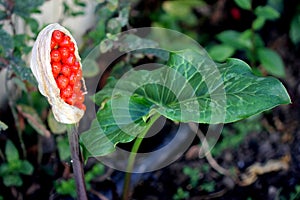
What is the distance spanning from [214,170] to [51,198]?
596 mm

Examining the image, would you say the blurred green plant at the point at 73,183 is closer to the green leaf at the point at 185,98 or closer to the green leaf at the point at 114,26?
the green leaf at the point at 185,98

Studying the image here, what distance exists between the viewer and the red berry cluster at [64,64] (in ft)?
3.65

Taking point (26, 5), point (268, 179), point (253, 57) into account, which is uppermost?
point (26, 5)

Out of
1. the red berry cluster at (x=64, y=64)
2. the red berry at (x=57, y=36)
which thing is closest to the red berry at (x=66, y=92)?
the red berry cluster at (x=64, y=64)

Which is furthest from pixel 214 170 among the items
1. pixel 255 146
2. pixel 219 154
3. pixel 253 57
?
pixel 253 57

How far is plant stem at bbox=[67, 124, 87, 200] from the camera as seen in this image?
49.4 inches

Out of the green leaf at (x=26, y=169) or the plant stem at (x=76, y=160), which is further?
the green leaf at (x=26, y=169)

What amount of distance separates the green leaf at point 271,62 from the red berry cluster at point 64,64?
1.17 metres

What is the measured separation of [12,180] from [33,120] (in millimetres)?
206

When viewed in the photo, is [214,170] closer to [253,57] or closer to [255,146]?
[255,146]

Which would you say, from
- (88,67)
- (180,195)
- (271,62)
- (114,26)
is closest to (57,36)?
(114,26)

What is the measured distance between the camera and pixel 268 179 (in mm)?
1899

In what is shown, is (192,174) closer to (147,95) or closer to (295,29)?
(147,95)

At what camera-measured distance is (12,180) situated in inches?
68.5
